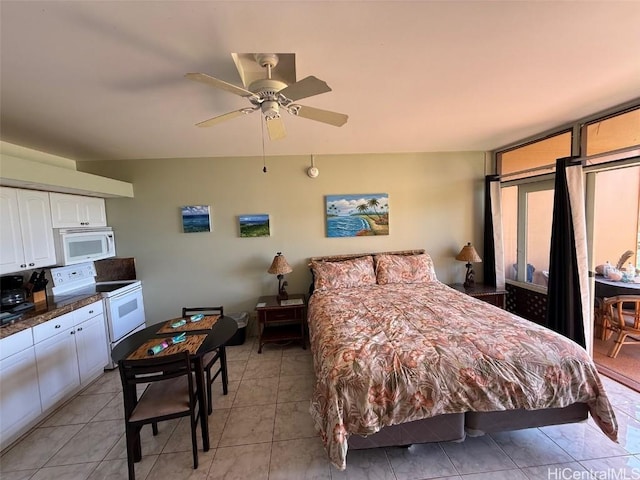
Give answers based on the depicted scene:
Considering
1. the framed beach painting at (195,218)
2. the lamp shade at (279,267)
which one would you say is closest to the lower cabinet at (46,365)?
the framed beach painting at (195,218)

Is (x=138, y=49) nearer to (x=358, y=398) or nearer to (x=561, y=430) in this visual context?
(x=358, y=398)

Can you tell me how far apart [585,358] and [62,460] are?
3.50 meters

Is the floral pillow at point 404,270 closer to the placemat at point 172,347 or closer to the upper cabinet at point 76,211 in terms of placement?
the placemat at point 172,347

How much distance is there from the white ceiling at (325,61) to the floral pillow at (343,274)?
162 centimetres

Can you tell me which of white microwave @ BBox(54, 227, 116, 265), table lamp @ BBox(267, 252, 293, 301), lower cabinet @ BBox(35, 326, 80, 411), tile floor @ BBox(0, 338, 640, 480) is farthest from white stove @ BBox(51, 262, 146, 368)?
table lamp @ BBox(267, 252, 293, 301)

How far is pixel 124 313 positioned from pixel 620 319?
5.38 metres

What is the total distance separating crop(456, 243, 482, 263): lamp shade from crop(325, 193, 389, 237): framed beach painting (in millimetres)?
1038

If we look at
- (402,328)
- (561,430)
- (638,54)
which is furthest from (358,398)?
(638,54)

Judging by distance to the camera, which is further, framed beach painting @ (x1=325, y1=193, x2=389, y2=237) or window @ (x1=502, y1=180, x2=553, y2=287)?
framed beach painting @ (x1=325, y1=193, x2=389, y2=237)

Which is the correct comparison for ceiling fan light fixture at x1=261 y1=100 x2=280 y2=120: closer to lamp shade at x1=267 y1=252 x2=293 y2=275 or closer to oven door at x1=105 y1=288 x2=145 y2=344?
lamp shade at x1=267 y1=252 x2=293 y2=275

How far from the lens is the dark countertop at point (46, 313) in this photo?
1.93 m

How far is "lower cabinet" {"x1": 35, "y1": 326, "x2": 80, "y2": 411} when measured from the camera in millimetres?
2135

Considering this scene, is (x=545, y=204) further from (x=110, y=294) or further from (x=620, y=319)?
(x=110, y=294)

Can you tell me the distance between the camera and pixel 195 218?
3.51 metres
